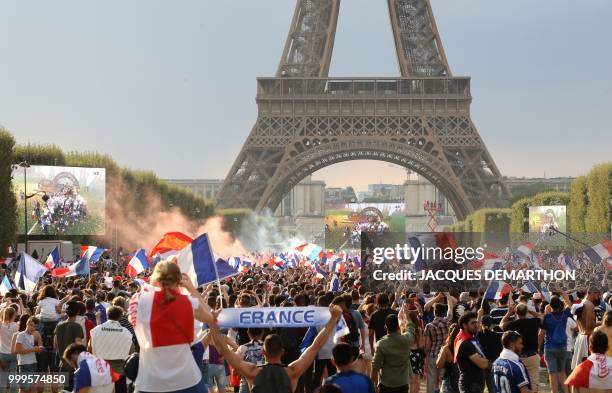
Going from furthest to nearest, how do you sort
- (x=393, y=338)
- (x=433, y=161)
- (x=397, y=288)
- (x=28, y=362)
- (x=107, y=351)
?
(x=433, y=161), (x=397, y=288), (x=28, y=362), (x=107, y=351), (x=393, y=338)

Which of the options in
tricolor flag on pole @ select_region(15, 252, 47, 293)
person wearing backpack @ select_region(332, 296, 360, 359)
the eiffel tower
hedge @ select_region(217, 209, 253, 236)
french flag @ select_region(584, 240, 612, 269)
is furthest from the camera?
the eiffel tower

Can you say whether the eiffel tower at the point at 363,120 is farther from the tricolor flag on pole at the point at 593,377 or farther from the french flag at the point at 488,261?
the tricolor flag on pole at the point at 593,377

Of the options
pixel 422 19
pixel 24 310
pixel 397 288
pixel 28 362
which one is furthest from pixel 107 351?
pixel 422 19

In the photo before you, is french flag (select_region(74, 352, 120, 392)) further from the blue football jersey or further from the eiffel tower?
the eiffel tower

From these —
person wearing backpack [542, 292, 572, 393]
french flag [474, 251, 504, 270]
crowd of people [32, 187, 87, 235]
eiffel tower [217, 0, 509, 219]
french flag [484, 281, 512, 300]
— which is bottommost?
person wearing backpack [542, 292, 572, 393]

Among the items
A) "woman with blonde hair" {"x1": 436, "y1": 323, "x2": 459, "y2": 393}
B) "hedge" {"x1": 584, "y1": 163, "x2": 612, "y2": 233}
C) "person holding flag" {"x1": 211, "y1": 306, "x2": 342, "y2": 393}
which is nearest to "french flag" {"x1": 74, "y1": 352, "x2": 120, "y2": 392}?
"person holding flag" {"x1": 211, "y1": 306, "x2": 342, "y2": 393}

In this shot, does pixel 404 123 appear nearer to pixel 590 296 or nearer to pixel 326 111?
pixel 326 111

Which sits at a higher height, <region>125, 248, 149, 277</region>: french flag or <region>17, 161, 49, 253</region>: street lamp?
<region>17, 161, 49, 253</region>: street lamp

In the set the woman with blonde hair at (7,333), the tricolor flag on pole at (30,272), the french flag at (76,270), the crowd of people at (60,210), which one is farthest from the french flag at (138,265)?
the crowd of people at (60,210)
